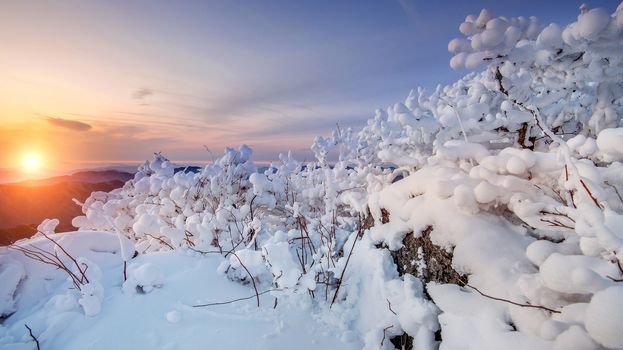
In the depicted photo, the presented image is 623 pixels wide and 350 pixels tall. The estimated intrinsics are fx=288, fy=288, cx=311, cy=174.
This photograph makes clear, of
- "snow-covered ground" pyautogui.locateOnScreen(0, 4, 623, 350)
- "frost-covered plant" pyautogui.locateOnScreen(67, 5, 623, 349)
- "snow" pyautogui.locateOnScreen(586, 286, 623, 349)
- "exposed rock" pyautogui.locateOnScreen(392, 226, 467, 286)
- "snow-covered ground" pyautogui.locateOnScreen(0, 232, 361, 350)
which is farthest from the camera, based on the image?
"snow-covered ground" pyautogui.locateOnScreen(0, 232, 361, 350)

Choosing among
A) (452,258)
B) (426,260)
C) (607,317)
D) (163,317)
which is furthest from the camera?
(163,317)

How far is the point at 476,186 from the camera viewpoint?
1774mm

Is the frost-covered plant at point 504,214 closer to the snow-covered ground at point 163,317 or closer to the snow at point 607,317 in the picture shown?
the snow at point 607,317

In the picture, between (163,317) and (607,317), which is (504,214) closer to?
(607,317)

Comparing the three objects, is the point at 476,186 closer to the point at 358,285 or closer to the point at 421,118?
the point at 421,118

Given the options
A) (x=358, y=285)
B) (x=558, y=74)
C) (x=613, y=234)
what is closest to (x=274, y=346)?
(x=358, y=285)

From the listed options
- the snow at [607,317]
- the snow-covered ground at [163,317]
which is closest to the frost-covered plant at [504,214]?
the snow at [607,317]

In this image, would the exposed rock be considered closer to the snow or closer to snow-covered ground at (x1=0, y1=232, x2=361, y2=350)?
snow-covered ground at (x1=0, y1=232, x2=361, y2=350)

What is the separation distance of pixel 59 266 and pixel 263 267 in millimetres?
1861

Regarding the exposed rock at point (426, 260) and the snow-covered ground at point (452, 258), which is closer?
the snow-covered ground at point (452, 258)

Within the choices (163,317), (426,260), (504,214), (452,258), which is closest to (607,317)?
(452,258)

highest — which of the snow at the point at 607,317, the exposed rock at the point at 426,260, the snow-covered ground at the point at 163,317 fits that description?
the snow at the point at 607,317

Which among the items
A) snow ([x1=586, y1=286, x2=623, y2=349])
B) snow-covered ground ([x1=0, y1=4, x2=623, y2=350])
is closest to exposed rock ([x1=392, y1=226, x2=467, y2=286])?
snow-covered ground ([x1=0, y1=4, x2=623, y2=350])

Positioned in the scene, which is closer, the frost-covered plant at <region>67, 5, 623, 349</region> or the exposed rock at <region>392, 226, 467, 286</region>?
the frost-covered plant at <region>67, 5, 623, 349</region>
